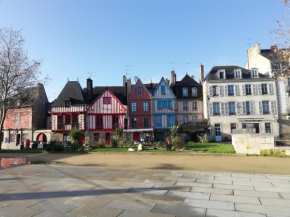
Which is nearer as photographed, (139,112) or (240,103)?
(240,103)

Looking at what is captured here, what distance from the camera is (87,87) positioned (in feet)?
102

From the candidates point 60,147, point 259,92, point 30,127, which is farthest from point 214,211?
point 30,127

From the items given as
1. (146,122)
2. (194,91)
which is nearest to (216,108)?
(194,91)

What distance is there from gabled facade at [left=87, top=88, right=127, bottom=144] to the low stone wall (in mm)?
16555

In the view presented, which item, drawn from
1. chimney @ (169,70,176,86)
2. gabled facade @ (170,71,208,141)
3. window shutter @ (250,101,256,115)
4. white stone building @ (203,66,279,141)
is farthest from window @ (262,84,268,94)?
chimney @ (169,70,176,86)

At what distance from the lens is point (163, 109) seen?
28.9 m

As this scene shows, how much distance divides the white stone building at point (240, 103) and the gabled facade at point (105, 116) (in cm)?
1127

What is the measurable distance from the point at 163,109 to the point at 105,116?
7.61m

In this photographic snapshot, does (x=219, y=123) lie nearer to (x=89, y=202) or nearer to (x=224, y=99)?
(x=224, y=99)

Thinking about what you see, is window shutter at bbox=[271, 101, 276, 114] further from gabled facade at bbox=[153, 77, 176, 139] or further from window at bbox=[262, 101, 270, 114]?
gabled facade at bbox=[153, 77, 176, 139]

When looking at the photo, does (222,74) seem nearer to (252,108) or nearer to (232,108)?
(232,108)

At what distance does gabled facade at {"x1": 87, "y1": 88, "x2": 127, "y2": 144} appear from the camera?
91.6 ft

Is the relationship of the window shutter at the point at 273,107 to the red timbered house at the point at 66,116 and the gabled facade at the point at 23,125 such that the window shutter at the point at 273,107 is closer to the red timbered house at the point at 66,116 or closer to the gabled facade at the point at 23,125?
the red timbered house at the point at 66,116

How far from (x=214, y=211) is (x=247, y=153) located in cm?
1115
